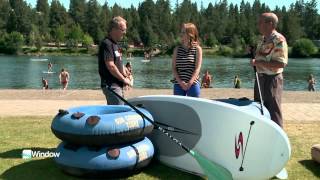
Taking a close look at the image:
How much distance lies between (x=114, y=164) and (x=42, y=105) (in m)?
7.11

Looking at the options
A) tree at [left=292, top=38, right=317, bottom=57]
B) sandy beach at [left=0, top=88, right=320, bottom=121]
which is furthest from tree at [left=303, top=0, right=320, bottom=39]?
sandy beach at [left=0, top=88, right=320, bottom=121]

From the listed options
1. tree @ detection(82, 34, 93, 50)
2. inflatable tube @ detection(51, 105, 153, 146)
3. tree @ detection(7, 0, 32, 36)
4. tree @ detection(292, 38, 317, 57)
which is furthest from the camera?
tree @ detection(7, 0, 32, 36)

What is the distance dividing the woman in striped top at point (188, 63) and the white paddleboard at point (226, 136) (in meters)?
0.75

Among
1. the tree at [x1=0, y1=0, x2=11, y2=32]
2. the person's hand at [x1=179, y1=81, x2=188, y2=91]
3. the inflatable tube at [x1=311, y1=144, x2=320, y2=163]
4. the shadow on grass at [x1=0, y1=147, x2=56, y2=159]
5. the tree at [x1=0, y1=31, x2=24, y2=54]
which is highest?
the tree at [x1=0, y1=0, x2=11, y2=32]

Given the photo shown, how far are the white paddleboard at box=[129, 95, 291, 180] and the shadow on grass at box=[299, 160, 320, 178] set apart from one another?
33.6 inches

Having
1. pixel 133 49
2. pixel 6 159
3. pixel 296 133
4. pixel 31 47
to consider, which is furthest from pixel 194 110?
pixel 31 47

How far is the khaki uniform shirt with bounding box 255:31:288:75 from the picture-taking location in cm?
605

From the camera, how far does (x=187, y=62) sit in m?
6.86

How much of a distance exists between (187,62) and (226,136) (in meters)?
1.56

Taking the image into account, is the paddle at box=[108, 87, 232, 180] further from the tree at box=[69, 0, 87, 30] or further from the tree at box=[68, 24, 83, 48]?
the tree at box=[69, 0, 87, 30]

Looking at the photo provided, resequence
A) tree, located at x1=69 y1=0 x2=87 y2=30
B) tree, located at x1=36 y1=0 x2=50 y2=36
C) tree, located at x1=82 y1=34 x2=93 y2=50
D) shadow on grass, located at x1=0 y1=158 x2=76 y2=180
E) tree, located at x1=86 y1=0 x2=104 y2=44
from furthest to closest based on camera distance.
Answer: tree, located at x1=69 y1=0 x2=87 y2=30, tree, located at x1=36 y1=0 x2=50 y2=36, tree, located at x1=86 y1=0 x2=104 y2=44, tree, located at x1=82 y1=34 x2=93 y2=50, shadow on grass, located at x1=0 y1=158 x2=76 y2=180

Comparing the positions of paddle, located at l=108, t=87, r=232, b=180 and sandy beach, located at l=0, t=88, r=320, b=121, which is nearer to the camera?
paddle, located at l=108, t=87, r=232, b=180

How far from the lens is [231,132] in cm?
559

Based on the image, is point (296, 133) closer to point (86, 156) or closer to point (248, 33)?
point (86, 156)
